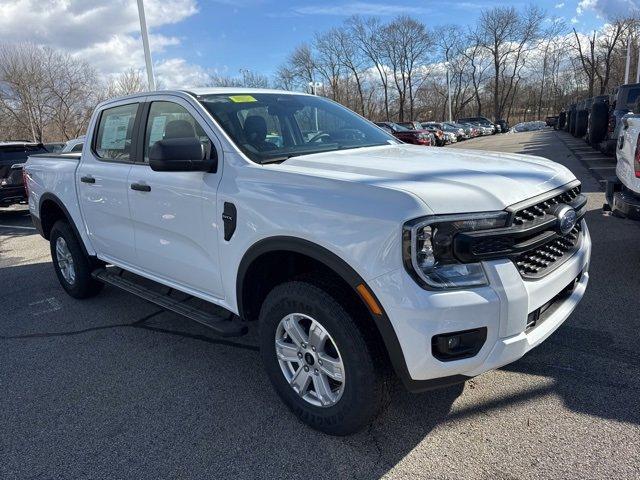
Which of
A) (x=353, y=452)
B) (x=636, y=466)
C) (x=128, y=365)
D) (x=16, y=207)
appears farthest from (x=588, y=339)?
(x=16, y=207)

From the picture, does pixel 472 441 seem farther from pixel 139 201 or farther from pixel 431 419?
pixel 139 201

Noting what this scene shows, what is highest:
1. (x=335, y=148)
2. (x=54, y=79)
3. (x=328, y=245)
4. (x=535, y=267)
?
(x=54, y=79)

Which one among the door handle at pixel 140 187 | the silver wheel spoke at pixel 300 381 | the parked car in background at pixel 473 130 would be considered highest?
the door handle at pixel 140 187

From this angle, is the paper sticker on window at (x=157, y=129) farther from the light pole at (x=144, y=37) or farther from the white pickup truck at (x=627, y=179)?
the light pole at (x=144, y=37)

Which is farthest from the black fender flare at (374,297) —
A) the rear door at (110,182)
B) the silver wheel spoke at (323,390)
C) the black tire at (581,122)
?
the black tire at (581,122)

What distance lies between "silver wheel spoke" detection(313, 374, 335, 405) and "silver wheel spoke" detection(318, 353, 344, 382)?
68mm

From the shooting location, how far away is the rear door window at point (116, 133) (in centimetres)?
400

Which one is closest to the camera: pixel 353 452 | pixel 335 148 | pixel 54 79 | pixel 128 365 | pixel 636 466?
pixel 636 466

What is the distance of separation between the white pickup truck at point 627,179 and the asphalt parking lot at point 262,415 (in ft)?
2.68

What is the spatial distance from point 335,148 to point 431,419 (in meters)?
1.86

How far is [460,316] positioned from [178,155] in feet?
5.93

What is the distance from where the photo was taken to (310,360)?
106 inches

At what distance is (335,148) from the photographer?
136 inches

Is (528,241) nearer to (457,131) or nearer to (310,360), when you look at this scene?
(310,360)
